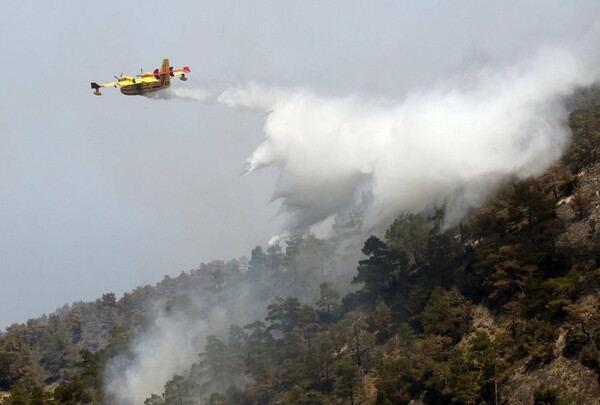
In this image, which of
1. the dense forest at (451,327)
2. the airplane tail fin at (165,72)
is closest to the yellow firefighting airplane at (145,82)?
the airplane tail fin at (165,72)

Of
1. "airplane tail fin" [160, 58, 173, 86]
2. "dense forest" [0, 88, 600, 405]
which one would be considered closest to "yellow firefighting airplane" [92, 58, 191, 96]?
"airplane tail fin" [160, 58, 173, 86]

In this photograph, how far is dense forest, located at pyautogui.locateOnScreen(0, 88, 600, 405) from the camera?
47.1 meters

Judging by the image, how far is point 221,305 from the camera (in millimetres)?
128375

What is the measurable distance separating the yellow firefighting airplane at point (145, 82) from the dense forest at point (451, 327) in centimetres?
2868

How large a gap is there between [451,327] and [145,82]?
35.0m

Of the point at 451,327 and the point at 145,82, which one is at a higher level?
the point at 145,82

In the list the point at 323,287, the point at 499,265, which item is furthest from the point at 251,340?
the point at 499,265

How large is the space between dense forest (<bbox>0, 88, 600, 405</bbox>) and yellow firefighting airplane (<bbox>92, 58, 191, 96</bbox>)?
28.7 metres

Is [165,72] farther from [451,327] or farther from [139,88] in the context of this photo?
[451,327]

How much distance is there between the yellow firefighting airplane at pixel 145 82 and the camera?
200 ft

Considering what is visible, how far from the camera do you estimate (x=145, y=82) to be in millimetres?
61688

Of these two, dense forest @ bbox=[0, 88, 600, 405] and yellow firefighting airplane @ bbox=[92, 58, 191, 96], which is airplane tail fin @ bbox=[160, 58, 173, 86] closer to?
yellow firefighting airplane @ bbox=[92, 58, 191, 96]

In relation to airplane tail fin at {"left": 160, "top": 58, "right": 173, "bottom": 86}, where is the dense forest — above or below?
below

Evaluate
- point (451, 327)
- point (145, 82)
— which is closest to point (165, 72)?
point (145, 82)
